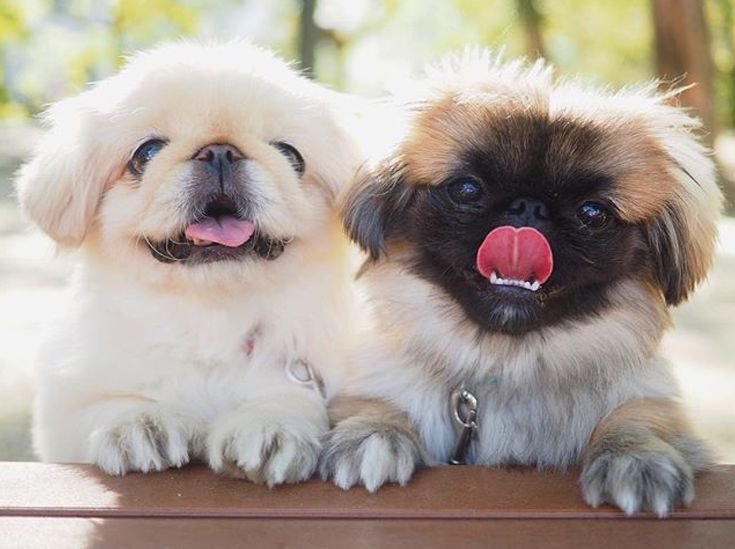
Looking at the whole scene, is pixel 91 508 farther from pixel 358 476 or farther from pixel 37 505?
pixel 358 476

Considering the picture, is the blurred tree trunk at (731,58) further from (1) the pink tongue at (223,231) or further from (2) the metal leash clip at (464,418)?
(1) the pink tongue at (223,231)

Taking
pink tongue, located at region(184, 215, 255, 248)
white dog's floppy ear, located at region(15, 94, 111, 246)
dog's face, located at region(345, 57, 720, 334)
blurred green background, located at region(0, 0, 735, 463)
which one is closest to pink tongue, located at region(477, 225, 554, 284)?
dog's face, located at region(345, 57, 720, 334)

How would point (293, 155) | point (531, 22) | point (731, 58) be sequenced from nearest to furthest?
point (293, 155)
point (531, 22)
point (731, 58)

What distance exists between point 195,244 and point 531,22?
10452mm

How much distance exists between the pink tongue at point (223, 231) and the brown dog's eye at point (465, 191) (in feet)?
1.28

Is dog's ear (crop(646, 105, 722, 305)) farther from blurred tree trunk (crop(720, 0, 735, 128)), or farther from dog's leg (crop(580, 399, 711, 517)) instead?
blurred tree trunk (crop(720, 0, 735, 128))

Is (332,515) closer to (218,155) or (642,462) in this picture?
(642,462)

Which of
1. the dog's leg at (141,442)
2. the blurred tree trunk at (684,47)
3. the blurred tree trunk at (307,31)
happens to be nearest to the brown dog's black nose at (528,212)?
the dog's leg at (141,442)

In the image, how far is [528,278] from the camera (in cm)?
172

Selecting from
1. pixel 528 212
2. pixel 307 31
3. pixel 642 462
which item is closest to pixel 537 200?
pixel 528 212

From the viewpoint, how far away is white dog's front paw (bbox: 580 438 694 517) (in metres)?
1.58

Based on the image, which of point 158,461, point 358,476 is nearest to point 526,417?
point 358,476

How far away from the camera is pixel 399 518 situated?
1.58m

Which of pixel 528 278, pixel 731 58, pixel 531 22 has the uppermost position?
pixel 731 58
